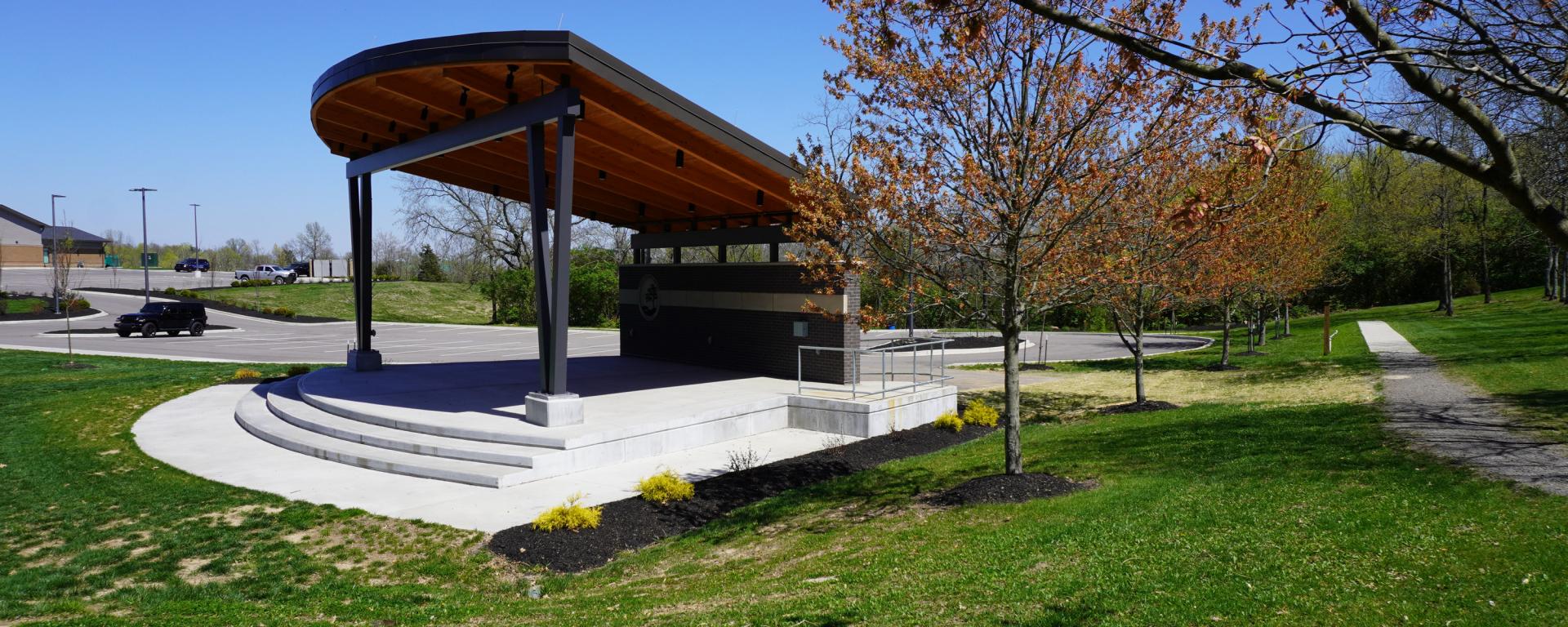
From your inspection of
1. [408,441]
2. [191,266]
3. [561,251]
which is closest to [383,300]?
[191,266]

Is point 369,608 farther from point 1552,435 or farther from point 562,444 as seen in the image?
point 1552,435

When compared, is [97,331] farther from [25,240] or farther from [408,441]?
[25,240]

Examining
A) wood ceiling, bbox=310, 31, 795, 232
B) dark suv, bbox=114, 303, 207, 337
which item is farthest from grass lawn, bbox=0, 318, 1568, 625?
dark suv, bbox=114, 303, 207, 337

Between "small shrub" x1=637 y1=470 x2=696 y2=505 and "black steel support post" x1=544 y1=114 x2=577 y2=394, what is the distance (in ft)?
8.79

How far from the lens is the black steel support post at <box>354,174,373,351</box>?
17.5m

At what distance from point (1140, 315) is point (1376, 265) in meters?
34.9

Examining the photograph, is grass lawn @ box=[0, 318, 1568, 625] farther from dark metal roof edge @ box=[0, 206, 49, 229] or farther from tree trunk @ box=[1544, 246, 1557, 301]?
dark metal roof edge @ box=[0, 206, 49, 229]

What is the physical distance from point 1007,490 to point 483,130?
9.05 meters

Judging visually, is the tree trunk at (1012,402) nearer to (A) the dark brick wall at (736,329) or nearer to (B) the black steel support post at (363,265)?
(A) the dark brick wall at (736,329)

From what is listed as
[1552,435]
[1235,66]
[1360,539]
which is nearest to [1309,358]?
[1552,435]

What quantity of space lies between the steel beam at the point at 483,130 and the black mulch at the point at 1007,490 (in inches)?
262

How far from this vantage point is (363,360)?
1836 centimetres

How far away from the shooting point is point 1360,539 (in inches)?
230

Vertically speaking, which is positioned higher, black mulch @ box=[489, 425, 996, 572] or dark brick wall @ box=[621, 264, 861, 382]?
dark brick wall @ box=[621, 264, 861, 382]
